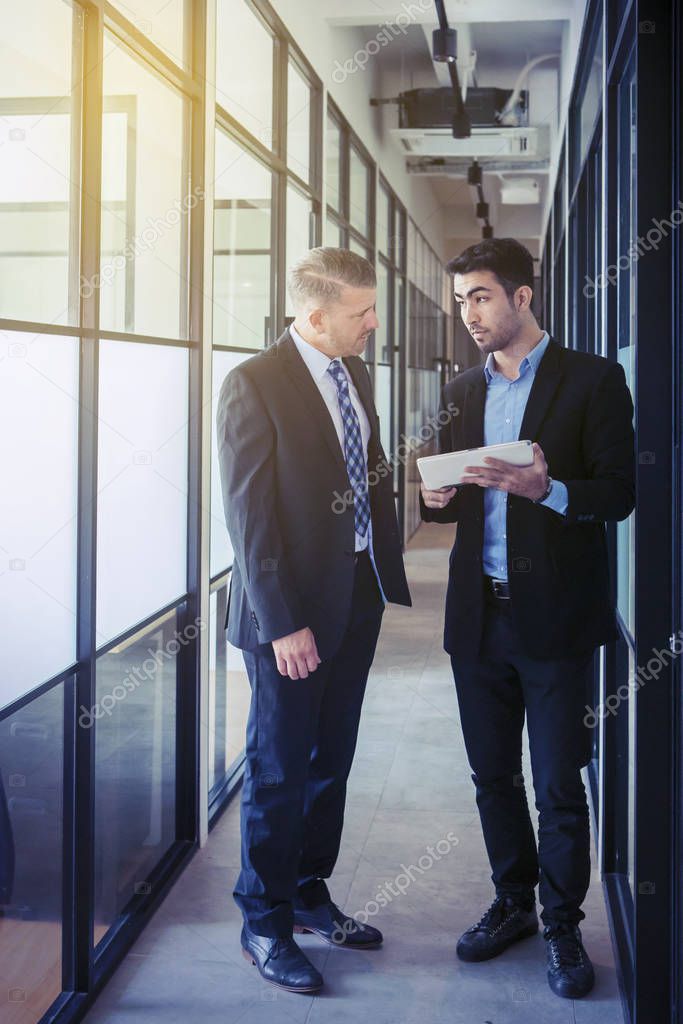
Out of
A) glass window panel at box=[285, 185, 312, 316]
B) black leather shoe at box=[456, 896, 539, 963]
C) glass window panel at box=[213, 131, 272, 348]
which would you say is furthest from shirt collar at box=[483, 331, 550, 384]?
glass window panel at box=[285, 185, 312, 316]

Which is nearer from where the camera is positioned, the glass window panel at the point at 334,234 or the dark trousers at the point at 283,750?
the dark trousers at the point at 283,750

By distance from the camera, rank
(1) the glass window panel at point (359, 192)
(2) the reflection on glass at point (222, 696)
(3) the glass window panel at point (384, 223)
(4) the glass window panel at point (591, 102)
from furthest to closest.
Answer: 1. (3) the glass window panel at point (384, 223)
2. (1) the glass window panel at point (359, 192)
3. (2) the reflection on glass at point (222, 696)
4. (4) the glass window panel at point (591, 102)

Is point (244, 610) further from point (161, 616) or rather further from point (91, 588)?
point (161, 616)

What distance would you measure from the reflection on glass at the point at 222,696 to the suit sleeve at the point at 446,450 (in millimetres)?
1340

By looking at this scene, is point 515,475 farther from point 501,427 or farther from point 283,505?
point 283,505

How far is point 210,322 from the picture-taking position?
3.63 meters

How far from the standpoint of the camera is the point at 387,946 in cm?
296

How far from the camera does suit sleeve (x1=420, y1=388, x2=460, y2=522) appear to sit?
2.77 m

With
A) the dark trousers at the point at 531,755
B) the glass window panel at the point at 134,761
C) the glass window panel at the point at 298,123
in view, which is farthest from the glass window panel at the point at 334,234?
the dark trousers at the point at 531,755

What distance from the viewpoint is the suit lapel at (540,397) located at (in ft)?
8.50

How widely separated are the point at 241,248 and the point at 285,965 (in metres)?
2.70

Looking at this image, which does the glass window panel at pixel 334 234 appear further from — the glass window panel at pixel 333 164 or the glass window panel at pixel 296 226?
the glass window panel at pixel 296 226

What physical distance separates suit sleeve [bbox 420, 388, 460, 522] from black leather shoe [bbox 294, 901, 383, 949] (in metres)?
1.10

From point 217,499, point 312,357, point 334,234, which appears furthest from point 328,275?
point 334,234
